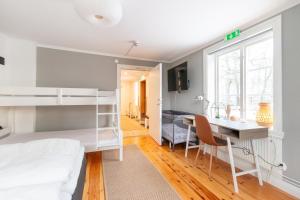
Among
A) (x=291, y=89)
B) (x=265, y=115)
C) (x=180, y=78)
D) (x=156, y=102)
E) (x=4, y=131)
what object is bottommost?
(x=4, y=131)

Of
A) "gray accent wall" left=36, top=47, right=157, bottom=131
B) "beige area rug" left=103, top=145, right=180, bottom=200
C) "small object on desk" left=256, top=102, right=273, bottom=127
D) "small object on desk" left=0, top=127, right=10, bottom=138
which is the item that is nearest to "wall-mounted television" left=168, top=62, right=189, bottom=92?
"gray accent wall" left=36, top=47, right=157, bottom=131

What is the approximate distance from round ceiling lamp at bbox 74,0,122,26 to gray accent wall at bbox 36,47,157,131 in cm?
220

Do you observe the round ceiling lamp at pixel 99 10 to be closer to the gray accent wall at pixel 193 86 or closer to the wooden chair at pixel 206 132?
the wooden chair at pixel 206 132

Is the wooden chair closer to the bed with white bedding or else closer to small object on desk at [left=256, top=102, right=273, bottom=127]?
small object on desk at [left=256, top=102, right=273, bottom=127]

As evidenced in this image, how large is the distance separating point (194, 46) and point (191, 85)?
90 cm

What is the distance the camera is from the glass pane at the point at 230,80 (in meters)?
2.62

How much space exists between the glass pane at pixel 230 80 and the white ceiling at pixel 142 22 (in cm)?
49

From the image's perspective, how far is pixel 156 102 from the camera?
3.67 metres

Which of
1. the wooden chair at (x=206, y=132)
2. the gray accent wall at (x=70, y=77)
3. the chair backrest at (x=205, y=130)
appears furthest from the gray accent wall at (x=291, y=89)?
the gray accent wall at (x=70, y=77)

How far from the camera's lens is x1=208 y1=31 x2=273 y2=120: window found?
7.16 ft

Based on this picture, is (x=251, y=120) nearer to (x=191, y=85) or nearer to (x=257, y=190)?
(x=257, y=190)

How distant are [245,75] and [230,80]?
318 millimetres

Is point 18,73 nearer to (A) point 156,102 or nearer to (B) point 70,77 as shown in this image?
(B) point 70,77

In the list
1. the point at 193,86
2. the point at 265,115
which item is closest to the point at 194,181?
the point at 265,115
